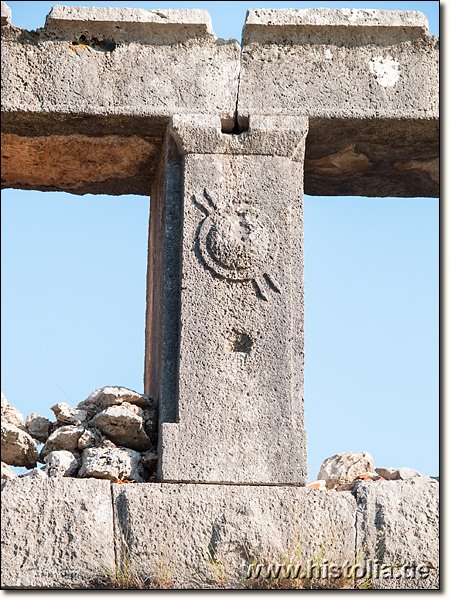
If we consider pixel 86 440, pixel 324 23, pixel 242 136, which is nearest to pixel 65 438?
pixel 86 440

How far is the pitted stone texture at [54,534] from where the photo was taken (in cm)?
484

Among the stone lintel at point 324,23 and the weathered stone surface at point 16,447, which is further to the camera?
the stone lintel at point 324,23

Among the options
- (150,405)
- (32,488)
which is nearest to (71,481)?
(32,488)

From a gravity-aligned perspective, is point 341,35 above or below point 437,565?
above

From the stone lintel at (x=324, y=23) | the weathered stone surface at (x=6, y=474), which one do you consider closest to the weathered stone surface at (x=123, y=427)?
the weathered stone surface at (x=6, y=474)

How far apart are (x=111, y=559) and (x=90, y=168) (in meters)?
2.34

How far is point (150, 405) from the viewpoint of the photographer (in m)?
5.66

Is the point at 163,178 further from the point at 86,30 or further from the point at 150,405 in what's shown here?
the point at 150,405

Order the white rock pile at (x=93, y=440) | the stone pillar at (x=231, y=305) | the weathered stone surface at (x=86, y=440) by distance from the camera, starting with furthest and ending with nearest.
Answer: the weathered stone surface at (x=86, y=440)
the white rock pile at (x=93, y=440)
the stone pillar at (x=231, y=305)

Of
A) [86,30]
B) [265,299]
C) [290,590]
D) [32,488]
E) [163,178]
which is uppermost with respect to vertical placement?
[86,30]

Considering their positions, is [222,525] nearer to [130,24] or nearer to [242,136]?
[242,136]

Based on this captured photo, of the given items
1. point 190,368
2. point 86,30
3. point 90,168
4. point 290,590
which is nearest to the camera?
point 290,590

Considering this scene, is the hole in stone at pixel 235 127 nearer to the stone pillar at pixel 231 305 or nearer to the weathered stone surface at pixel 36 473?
the stone pillar at pixel 231 305

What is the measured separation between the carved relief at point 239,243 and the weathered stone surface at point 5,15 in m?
1.45
